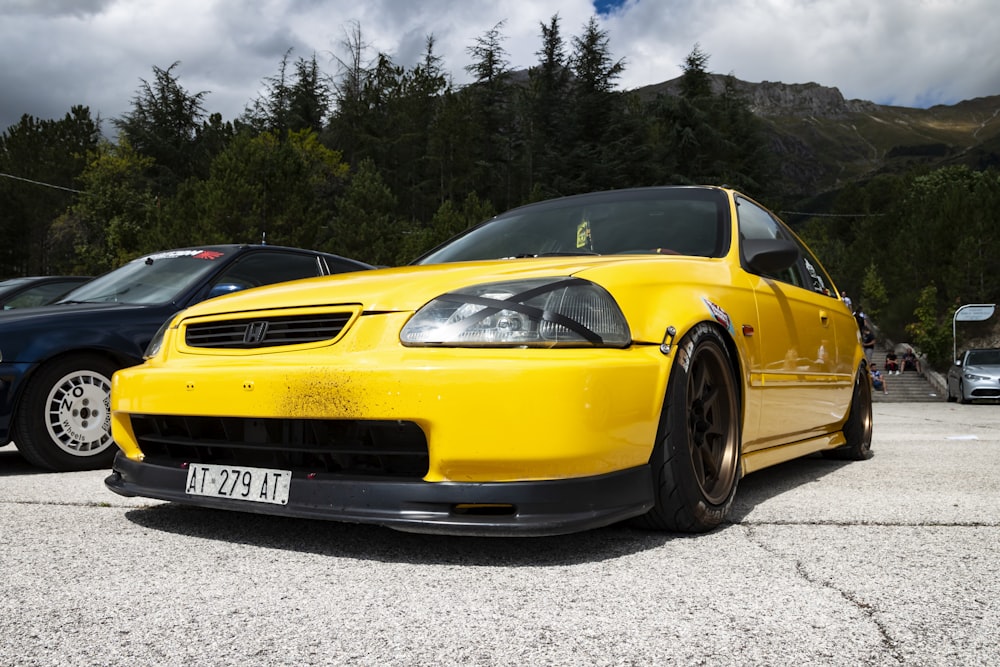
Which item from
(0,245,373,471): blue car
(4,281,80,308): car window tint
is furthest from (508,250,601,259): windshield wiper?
(4,281,80,308): car window tint

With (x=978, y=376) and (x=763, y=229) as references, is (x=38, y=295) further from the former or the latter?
(x=978, y=376)

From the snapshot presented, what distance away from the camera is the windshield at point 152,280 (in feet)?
18.0

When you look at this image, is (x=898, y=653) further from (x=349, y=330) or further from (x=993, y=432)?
(x=993, y=432)

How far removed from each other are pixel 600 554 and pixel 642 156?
51.1 meters

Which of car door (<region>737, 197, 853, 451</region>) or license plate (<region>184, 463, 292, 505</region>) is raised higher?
car door (<region>737, 197, 853, 451</region>)

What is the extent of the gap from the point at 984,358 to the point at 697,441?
873 inches

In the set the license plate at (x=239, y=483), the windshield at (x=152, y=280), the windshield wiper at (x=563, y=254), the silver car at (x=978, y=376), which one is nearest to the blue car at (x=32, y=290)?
the windshield at (x=152, y=280)

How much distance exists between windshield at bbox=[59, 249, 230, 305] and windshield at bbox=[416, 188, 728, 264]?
6.76ft

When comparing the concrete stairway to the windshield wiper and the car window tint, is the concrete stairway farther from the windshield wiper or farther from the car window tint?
the windshield wiper

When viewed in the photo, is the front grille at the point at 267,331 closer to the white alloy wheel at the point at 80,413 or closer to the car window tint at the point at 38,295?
the white alloy wheel at the point at 80,413

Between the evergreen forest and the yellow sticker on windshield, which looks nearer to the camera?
the yellow sticker on windshield

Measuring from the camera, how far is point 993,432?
328 inches

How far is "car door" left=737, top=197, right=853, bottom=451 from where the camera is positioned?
3.67 meters

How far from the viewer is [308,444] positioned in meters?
2.65
